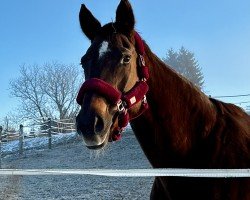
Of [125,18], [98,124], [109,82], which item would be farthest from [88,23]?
[98,124]

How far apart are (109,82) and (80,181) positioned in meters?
9.89

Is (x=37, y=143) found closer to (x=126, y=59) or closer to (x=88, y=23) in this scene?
(x=88, y=23)

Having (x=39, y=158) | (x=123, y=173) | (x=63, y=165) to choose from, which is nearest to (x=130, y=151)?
(x=63, y=165)

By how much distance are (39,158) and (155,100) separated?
684 inches

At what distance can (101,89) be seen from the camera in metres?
2.48

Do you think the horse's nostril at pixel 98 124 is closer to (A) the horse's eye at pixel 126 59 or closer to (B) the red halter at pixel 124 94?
(B) the red halter at pixel 124 94

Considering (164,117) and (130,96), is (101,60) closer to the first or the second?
(130,96)

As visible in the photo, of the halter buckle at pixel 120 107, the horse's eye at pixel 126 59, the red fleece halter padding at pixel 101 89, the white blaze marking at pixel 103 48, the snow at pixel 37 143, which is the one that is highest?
the white blaze marking at pixel 103 48

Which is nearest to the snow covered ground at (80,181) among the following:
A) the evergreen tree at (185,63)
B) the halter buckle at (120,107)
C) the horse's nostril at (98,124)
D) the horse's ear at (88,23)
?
the horse's ear at (88,23)

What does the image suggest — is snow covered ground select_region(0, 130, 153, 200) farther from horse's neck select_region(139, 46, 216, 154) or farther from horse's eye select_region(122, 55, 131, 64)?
horse's eye select_region(122, 55, 131, 64)

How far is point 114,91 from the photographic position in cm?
254

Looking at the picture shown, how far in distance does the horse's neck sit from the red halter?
4.7 inches

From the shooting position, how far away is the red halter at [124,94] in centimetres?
250

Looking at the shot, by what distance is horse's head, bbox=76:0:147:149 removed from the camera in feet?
7.85
